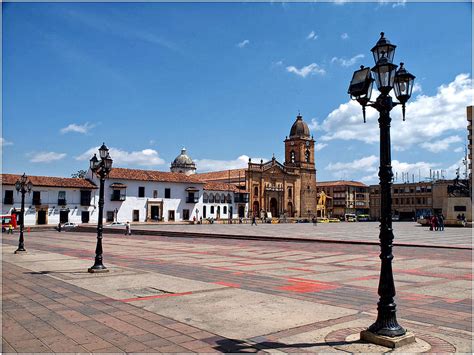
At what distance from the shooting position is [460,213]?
47.0 metres

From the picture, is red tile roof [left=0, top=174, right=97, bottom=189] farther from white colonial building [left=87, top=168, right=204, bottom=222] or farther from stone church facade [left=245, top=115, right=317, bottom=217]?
stone church facade [left=245, top=115, right=317, bottom=217]

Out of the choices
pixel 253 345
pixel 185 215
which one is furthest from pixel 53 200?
pixel 253 345

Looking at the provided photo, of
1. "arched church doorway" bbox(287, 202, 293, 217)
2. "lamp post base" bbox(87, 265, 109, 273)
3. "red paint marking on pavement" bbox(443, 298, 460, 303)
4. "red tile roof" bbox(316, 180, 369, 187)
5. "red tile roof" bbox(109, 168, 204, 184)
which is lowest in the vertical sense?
"lamp post base" bbox(87, 265, 109, 273)

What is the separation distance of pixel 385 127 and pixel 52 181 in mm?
54400

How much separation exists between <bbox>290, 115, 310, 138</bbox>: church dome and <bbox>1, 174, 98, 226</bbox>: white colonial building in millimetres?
45574

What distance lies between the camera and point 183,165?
8769 centimetres

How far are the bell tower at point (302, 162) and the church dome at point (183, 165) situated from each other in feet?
64.6

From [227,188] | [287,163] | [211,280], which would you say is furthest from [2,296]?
[287,163]

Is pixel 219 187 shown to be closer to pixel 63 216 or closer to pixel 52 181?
pixel 63 216

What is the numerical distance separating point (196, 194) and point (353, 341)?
207 ft

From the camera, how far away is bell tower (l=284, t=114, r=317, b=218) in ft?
290

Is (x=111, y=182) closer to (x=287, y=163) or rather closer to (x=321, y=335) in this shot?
(x=287, y=163)

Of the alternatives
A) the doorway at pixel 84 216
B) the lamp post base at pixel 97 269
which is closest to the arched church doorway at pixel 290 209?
the doorway at pixel 84 216

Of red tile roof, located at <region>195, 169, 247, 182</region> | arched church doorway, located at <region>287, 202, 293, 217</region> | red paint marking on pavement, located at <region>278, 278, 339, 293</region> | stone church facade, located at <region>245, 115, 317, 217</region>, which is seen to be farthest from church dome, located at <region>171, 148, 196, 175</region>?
red paint marking on pavement, located at <region>278, 278, 339, 293</region>
